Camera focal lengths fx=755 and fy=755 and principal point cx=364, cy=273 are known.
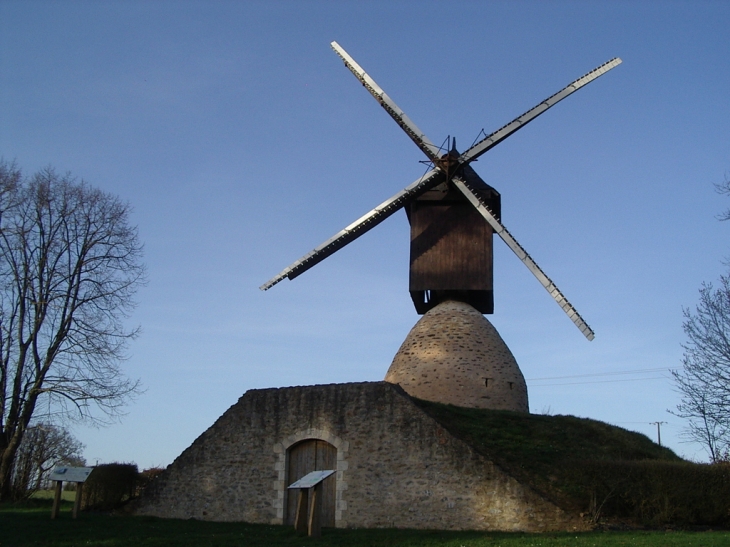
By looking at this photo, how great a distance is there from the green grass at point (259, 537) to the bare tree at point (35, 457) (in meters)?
5.30

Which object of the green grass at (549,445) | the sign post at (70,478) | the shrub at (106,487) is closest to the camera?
the green grass at (549,445)

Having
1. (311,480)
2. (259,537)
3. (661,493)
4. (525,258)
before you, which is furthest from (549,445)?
(259,537)

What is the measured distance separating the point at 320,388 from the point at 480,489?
407cm

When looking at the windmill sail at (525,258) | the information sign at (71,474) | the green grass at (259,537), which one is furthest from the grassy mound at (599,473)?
the information sign at (71,474)

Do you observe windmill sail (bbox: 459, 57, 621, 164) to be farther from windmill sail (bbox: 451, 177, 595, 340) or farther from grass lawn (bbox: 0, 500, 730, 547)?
grass lawn (bbox: 0, 500, 730, 547)

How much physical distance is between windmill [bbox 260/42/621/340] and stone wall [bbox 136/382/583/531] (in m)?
6.08

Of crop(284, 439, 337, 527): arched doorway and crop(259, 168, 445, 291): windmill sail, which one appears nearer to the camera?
crop(284, 439, 337, 527): arched doorway

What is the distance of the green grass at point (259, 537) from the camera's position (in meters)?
11.1

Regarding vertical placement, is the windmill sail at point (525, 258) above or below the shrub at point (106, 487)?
above

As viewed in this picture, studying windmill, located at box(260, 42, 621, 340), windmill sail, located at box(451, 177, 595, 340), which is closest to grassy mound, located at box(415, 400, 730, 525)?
windmill sail, located at box(451, 177, 595, 340)

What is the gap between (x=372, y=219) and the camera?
70.3 feet

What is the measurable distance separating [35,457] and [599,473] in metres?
15.9

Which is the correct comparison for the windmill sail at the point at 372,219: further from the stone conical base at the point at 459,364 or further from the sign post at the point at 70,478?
the sign post at the point at 70,478

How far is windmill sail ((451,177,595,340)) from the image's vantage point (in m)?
19.3
